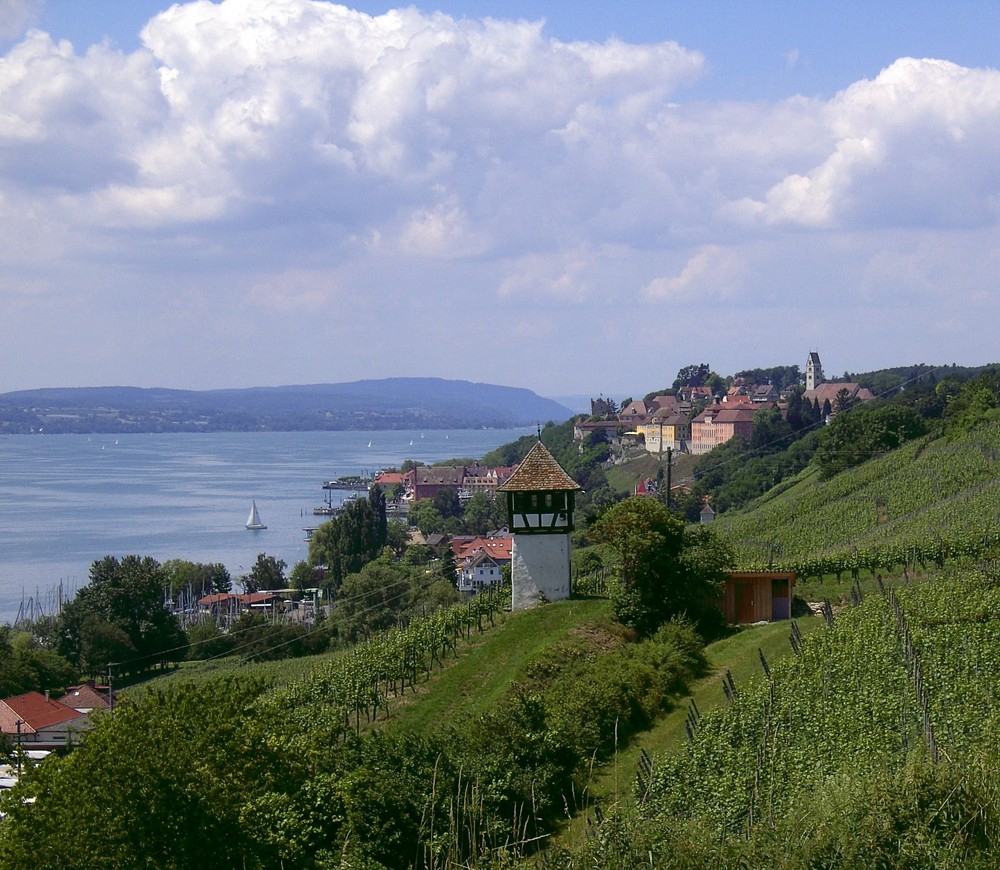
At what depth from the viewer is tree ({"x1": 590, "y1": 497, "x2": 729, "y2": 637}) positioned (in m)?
33.1

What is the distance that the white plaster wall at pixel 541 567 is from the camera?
36312 mm

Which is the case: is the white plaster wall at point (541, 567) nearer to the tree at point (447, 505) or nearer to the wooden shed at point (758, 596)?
the wooden shed at point (758, 596)

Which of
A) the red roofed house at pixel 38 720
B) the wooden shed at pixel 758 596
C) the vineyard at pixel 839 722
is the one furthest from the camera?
the red roofed house at pixel 38 720

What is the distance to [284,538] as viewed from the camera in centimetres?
15912

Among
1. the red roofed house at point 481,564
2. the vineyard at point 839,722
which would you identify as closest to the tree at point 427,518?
the red roofed house at point 481,564

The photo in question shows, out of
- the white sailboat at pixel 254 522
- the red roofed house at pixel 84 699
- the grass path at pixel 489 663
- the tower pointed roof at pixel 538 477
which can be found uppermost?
the tower pointed roof at pixel 538 477

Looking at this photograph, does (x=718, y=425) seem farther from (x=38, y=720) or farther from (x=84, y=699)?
(x=38, y=720)

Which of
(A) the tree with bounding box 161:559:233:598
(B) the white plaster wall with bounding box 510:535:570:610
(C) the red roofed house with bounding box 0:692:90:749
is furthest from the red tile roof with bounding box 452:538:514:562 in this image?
(B) the white plaster wall with bounding box 510:535:570:610

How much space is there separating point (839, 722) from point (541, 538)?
1673 cm

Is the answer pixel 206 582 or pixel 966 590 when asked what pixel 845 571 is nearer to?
pixel 966 590

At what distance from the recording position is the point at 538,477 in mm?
36344

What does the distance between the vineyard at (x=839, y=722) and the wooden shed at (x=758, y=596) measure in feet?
23.8

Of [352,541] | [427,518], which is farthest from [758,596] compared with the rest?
[427,518]

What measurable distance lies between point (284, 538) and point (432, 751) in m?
141
